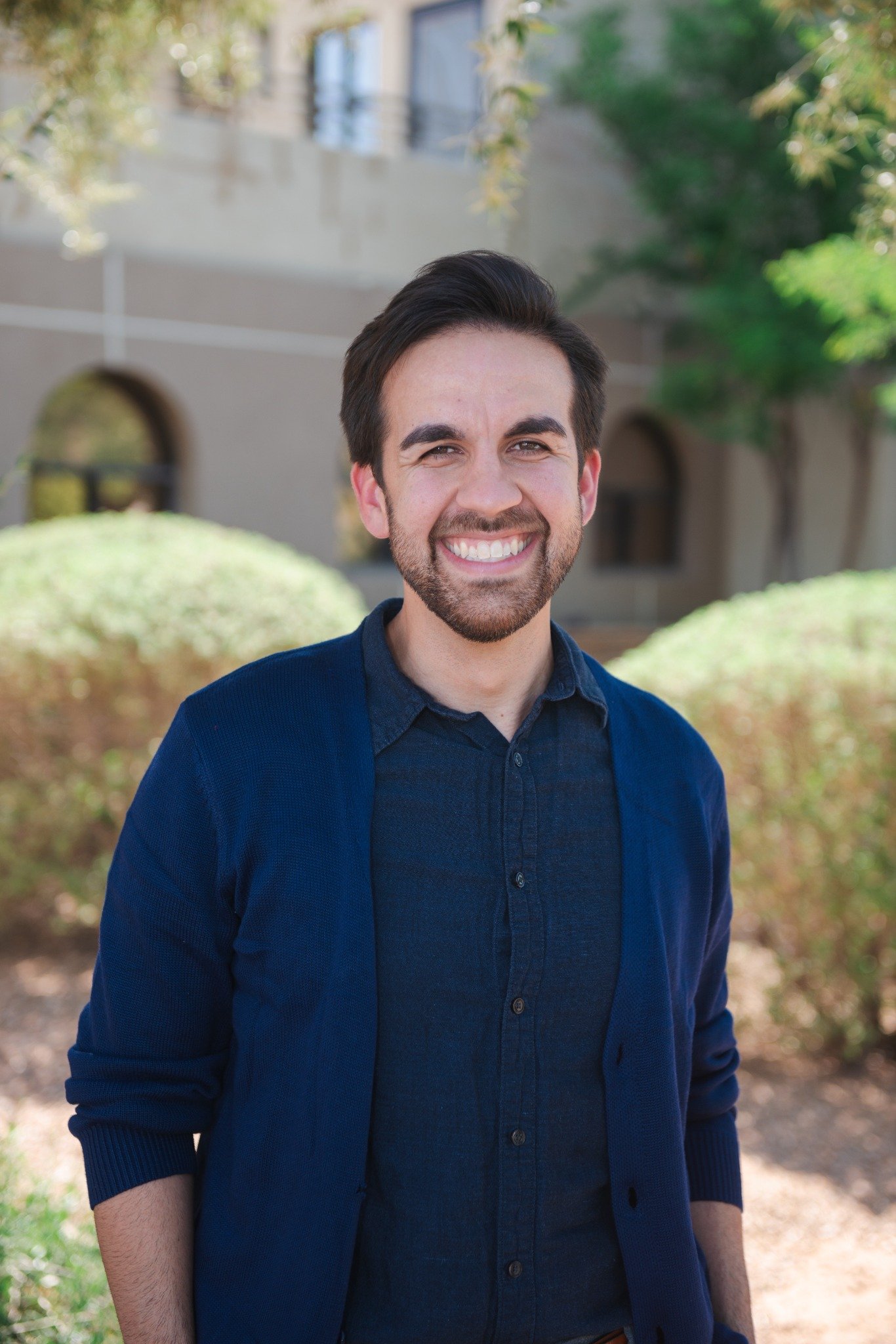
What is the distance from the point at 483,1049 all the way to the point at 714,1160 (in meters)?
0.57

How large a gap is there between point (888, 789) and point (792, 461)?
14425 mm

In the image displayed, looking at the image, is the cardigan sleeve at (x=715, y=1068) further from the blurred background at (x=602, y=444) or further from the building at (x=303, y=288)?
the building at (x=303, y=288)

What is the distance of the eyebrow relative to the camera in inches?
76.7

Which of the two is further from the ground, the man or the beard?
the beard

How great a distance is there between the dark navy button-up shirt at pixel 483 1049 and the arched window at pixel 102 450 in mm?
13126

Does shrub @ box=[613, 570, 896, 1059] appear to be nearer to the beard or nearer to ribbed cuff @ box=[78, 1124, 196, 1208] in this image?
the beard

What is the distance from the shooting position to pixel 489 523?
6.39 ft

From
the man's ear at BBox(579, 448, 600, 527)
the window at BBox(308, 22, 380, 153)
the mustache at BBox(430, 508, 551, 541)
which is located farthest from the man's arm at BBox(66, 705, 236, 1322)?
the window at BBox(308, 22, 380, 153)

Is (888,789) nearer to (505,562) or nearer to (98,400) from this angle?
(505,562)

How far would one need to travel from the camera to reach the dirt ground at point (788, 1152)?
3.60 m

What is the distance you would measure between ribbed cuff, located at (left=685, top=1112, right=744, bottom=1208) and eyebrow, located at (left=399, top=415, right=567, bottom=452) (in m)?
1.15

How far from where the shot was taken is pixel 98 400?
14.6 m

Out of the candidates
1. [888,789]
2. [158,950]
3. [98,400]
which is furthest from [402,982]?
[98,400]

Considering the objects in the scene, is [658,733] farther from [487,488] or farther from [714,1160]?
[714,1160]
